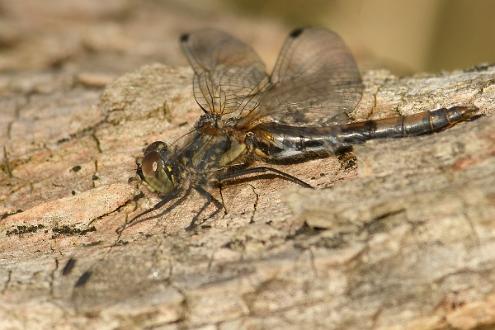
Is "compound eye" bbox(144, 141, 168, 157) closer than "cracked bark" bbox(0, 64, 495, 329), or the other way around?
"cracked bark" bbox(0, 64, 495, 329)

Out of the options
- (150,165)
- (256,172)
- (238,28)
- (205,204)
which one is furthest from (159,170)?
(238,28)

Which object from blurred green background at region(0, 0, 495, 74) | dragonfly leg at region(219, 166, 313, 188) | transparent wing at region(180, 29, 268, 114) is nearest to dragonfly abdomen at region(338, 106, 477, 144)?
dragonfly leg at region(219, 166, 313, 188)

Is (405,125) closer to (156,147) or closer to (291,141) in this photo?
(291,141)

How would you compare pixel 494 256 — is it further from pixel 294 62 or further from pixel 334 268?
pixel 294 62

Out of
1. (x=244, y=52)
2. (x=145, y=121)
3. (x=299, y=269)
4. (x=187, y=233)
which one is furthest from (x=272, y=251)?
(x=244, y=52)

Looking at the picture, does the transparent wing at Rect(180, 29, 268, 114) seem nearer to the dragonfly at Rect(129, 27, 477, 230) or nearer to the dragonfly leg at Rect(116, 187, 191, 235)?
the dragonfly at Rect(129, 27, 477, 230)

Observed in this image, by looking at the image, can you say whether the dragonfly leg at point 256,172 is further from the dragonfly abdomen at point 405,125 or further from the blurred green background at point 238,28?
the blurred green background at point 238,28

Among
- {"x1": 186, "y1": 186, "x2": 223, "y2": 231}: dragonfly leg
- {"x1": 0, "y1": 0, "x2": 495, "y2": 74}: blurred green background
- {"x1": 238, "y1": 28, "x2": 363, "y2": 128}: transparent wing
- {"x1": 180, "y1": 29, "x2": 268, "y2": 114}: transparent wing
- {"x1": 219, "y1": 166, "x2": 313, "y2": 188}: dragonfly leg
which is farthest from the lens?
{"x1": 0, "y1": 0, "x2": 495, "y2": 74}: blurred green background
